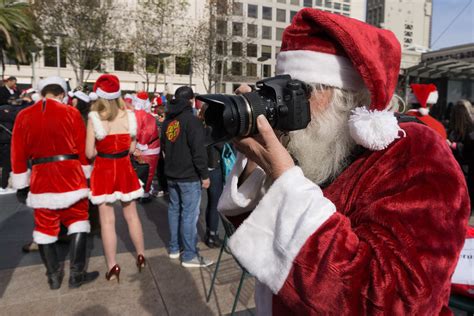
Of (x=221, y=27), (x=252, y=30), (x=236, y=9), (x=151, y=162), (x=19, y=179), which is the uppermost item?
(x=252, y=30)

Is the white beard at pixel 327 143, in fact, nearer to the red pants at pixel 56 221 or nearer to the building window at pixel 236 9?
the red pants at pixel 56 221

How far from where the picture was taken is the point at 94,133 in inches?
134

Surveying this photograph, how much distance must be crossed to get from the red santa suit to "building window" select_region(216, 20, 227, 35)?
29.2 metres

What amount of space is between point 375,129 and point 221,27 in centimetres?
3209

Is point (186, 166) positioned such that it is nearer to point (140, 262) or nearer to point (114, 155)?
point (114, 155)

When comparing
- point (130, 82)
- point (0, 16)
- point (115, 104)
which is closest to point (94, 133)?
point (115, 104)

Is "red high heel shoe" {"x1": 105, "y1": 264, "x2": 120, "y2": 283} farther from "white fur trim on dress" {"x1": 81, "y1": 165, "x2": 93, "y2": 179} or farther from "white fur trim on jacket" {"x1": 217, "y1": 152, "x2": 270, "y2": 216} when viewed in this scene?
"white fur trim on jacket" {"x1": 217, "y1": 152, "x2": 270, "y2": 216}

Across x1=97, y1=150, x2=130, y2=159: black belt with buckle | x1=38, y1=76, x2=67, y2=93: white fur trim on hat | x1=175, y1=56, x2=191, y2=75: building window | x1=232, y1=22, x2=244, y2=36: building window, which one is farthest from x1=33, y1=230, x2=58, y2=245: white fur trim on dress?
x1=232, y1=22, x2=244, y2=36: building window

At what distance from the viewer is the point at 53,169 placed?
10.8 ft

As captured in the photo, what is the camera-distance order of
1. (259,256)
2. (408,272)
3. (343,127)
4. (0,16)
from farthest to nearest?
(0,16) < (343,127) < (259,256) < (408,272)

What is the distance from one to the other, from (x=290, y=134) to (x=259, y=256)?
1.43ft

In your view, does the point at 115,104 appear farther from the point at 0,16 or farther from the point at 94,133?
the point at 0,16

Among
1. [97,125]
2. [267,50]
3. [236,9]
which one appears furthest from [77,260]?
[267,50]

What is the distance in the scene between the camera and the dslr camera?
40.7 inches
